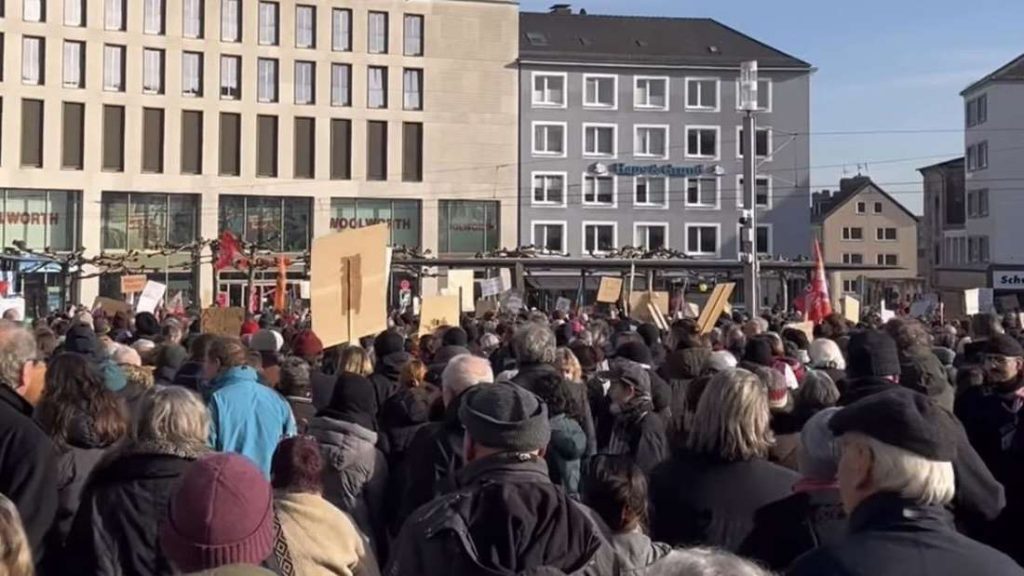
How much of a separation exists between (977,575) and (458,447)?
10.9 feet

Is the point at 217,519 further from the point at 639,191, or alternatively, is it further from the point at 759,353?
the point at 639,191

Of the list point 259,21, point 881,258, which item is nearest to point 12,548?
point 259,21

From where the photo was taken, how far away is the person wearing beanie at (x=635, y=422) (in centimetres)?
716

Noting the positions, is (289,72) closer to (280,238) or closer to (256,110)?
(256,110)

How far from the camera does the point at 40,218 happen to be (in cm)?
6128

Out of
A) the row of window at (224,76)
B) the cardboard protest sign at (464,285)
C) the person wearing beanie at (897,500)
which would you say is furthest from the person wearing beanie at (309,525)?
the row of window at (224,76)

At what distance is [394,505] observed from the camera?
7047mm

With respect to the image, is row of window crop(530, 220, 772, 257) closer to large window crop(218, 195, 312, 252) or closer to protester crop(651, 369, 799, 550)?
large window crop(218, 195, 312, 252)

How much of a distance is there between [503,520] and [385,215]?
64.8 meters

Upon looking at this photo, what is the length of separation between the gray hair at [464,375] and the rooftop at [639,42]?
216 feet

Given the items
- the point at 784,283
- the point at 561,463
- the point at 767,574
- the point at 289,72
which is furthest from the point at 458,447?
the point at 289,72

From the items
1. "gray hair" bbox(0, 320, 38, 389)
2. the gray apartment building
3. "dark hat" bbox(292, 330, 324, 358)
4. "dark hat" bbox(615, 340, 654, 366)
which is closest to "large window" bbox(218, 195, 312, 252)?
the gray apartment building

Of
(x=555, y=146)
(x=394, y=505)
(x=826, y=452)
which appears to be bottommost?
(x=394, y=505)

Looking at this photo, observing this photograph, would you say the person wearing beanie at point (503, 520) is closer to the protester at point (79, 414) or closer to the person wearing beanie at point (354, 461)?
the protester at point (79, 414)
